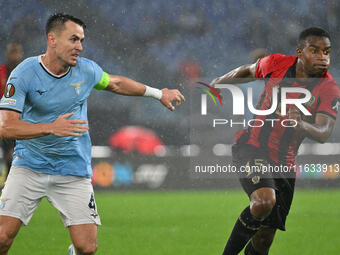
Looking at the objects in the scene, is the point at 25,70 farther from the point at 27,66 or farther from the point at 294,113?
the point at 294,113

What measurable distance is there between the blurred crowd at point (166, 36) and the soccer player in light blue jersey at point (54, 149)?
33.9 ft

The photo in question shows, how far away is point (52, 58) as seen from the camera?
13.3 ft

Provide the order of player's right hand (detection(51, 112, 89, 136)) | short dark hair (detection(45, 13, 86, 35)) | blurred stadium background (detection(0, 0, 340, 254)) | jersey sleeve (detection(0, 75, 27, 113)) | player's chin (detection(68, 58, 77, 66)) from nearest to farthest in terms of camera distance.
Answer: player's right hand (detection(51, 112, 89, 136)) → jersey sleeve (detection(0, 75, 27, 113)) → player's chin (detection(68, 58, 77, 66)) → short dark hair (detection(45, 13, 86, 35)) → blurred stadium background (detection(0, 0, 340, 254))

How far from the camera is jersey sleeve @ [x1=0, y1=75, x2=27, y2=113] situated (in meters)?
3.77

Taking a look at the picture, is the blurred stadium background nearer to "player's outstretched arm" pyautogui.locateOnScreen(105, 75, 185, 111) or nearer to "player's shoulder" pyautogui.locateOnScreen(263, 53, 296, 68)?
"player's shoulder" pyautogui.locateOnScreen(263, 53, 296, 68)

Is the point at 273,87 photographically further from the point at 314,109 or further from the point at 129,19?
the point at 129,19

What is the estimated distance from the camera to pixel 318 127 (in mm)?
4750

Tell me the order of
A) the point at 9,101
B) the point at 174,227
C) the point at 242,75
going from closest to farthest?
the point at 9,101
the point at 242,75
the point at 174,227

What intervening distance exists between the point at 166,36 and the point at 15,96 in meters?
13.0

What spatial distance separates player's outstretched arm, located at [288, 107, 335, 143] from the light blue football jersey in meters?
1.49

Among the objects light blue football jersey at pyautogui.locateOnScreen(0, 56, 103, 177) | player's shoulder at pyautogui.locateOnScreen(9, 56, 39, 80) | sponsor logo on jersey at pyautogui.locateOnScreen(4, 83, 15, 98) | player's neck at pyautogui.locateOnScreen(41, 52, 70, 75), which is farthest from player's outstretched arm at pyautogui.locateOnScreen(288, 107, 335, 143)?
sponsor logo on jersey at pyautogui.locateOnScreen(4, 83, 15, 98)

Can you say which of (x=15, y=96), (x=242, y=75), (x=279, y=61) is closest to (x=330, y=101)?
(x=279, y=61)

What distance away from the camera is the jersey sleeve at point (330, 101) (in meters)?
4.81

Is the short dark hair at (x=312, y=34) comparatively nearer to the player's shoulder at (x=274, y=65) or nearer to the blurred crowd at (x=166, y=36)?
the player's shoulder at (x=274, y=65)
